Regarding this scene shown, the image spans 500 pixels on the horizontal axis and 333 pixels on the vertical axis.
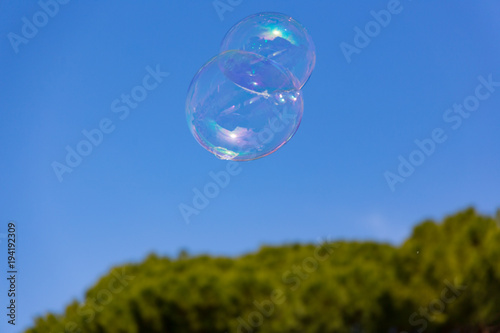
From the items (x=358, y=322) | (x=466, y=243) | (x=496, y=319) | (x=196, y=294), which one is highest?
(x=196, y=294)

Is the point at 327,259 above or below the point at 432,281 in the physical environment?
above

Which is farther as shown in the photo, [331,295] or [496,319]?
[496,319]

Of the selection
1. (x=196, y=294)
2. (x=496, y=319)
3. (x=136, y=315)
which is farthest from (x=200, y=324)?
(x=496, y=319)

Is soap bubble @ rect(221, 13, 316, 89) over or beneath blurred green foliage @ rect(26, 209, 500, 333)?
over

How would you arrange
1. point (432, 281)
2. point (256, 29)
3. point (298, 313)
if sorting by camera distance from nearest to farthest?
point (298, 313), point (432, 281), point (256, 29)

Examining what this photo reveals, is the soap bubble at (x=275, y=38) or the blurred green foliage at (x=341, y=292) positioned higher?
the soap bubble at (x=275, y=38)

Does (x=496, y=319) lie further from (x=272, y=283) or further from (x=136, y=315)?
(x=136, y=315)

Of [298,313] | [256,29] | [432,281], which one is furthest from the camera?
[256,29]
